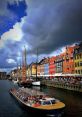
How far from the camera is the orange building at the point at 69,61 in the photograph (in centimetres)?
10919

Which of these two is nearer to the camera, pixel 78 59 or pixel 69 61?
pixel 78 59

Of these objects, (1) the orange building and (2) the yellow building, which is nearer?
(2) the yellow building

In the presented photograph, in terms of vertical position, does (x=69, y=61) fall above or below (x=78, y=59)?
above

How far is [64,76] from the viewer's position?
11006 centimetres

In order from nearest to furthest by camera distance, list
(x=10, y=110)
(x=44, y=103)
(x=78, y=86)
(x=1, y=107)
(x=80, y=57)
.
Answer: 1. (x=44, y=103)
2. (x=10, y=110)
3. (x=1, y=107)
4. (x=78, y=86)
5. (x=80, y=57)

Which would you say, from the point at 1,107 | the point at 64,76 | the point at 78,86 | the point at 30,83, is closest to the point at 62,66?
the point at 64,76

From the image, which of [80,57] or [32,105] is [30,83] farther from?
[32,105]

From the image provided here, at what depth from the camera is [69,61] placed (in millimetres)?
112938

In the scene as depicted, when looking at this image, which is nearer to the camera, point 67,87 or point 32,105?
point 32,105

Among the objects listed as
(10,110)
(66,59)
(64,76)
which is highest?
(66,59)

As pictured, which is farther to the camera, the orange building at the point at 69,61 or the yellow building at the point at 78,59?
the orange building at the point at 69,61

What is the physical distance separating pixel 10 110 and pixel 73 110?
11.1m

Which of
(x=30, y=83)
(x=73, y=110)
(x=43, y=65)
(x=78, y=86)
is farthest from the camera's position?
(x=43, y=65)

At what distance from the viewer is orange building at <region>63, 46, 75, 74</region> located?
358 feet
